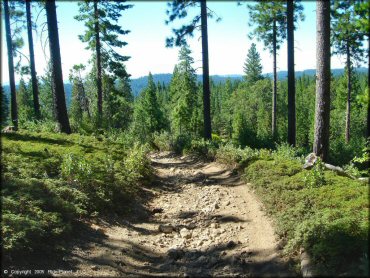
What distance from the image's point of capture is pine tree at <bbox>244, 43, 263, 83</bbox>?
52344 millimetres

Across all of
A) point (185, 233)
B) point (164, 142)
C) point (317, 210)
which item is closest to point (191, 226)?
point (185, 233)

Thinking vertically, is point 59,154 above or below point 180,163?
above

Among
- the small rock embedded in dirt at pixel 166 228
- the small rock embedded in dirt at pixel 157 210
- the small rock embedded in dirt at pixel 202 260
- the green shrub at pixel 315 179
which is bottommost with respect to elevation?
the small rock embedded in dirt at pixel 202 260

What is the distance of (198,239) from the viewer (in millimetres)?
6613

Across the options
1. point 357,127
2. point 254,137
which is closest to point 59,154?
point 254,137

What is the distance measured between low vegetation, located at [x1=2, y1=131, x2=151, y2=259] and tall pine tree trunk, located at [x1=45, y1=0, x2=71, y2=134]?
1703 mm

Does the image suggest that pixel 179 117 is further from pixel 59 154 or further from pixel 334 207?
pixel 334 207

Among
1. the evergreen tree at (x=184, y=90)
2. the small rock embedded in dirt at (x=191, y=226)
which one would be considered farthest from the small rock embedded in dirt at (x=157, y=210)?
the evergreen tree at (x=184, y=90)

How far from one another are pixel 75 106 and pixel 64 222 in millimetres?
64745

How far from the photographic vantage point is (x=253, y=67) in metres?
55.4

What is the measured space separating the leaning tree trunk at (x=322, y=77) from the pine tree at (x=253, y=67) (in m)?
45.4

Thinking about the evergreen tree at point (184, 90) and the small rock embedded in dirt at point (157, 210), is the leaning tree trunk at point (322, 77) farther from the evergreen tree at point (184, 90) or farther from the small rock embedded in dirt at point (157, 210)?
the evergreen tree at point (184, 90)

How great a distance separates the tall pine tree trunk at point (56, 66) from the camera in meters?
12.0

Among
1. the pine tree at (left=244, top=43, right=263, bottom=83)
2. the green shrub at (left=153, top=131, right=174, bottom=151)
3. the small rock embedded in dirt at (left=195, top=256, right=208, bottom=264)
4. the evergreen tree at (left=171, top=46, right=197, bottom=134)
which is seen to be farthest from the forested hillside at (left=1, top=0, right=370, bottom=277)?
the pine tree at (left=244, top=43, right=263, bottom=83)
